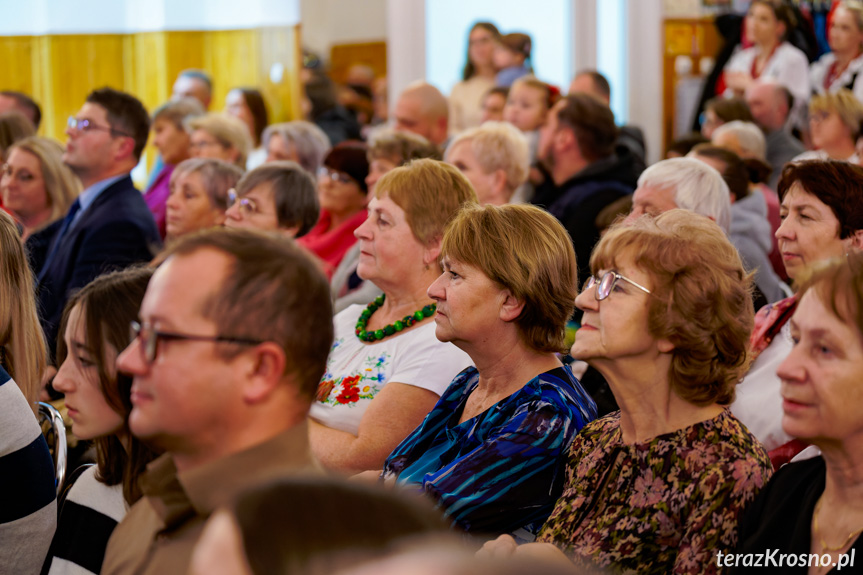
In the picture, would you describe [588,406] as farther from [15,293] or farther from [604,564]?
[15,293]

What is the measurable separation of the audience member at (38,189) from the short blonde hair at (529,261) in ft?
9.22

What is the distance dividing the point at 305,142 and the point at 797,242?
3303 mm

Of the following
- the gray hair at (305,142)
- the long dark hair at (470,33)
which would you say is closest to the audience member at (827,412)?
the gray hair at (305,142)

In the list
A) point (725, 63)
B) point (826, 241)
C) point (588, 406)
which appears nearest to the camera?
point (588, 406)

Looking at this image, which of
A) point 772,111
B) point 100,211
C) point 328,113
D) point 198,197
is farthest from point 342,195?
point 328,113

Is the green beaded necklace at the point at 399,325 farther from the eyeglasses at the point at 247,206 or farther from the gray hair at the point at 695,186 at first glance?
the eyeglasses at the point at 247,206

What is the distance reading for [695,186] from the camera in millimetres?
3133

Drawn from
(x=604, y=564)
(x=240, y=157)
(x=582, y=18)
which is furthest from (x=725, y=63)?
(x=604, y=564)

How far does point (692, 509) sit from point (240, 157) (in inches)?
161

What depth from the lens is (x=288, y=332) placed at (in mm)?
1317

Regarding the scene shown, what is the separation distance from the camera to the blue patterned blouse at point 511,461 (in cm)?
198

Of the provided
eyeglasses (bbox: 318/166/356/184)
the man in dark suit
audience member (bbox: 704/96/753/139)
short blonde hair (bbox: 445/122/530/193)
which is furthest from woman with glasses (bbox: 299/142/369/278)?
audience member (bbox: 704/96/753/139)

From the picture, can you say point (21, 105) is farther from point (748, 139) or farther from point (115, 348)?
point (115, 348)

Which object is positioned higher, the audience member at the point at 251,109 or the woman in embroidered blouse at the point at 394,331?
the audience member at the point at 251,109
